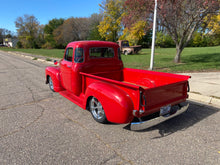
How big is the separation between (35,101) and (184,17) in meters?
11.5

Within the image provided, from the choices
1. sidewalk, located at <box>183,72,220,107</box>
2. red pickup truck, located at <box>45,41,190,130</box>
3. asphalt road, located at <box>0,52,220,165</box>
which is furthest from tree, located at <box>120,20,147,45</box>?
asphalt road, located at <box>0,52,220,165</box>

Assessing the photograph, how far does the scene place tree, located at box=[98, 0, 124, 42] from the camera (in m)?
35.6

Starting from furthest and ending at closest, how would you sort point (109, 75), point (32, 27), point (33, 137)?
point (32, 27) → point (109, 75) → point (33, 137)

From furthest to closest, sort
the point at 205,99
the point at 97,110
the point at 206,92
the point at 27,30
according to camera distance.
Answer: the point at 27,30, the point at 206,92, the point at 205,99, the point at 97,110

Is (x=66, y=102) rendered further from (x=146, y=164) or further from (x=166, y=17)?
(x=166, y=17)

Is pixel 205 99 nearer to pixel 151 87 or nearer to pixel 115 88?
pixel 151 87

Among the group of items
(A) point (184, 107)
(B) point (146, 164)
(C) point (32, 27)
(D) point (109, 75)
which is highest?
(C) point (32, 27)

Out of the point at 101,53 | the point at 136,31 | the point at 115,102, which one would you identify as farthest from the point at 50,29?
the point at 115,102

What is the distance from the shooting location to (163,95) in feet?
11.0

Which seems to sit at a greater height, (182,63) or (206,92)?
(182,63)

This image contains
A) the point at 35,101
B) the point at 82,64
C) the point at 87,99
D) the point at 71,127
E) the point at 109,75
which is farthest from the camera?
the point at 35,101

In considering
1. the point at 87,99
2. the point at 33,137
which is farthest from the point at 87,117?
the point at 33,137

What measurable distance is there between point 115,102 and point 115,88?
0.34m

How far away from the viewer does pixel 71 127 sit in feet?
11.9
